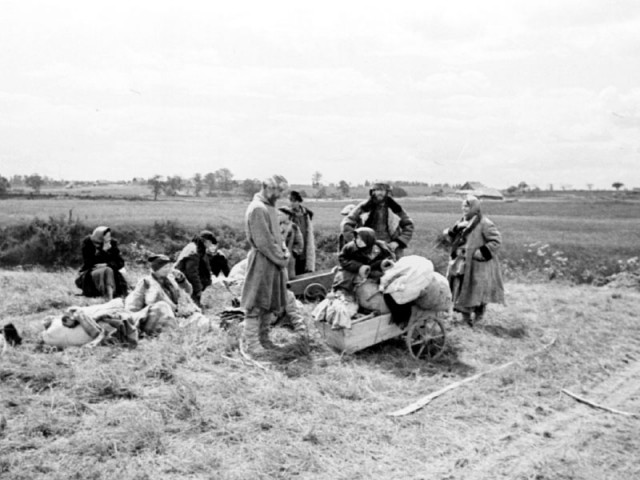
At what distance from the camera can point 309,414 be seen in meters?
4.69

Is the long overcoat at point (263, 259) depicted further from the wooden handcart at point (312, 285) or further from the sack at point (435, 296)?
the wooden handcart at point (312, 285)

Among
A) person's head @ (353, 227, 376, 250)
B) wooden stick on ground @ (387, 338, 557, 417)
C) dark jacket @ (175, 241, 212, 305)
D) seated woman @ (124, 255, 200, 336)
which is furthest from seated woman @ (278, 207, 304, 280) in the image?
wooden stick on ground @ (387, 338, 557, 417)

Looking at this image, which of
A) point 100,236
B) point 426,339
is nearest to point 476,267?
point 426,339

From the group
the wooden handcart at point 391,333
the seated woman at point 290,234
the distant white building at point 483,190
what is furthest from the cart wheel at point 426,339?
the distant white building at point 483,190

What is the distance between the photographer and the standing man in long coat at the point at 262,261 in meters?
6.43

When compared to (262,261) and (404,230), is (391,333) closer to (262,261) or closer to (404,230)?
(262,261)

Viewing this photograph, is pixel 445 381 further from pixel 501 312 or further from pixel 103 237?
pixel 103 237

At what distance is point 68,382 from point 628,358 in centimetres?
636

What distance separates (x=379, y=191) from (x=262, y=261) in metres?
2.20

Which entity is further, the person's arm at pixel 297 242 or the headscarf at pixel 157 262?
the person's arm at pixel 297 242

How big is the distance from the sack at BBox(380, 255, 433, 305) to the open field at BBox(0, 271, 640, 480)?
73 cm

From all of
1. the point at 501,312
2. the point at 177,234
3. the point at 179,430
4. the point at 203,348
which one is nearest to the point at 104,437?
the point at 179,430

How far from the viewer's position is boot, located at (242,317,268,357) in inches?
247

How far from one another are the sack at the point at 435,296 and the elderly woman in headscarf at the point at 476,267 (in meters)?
1.82
